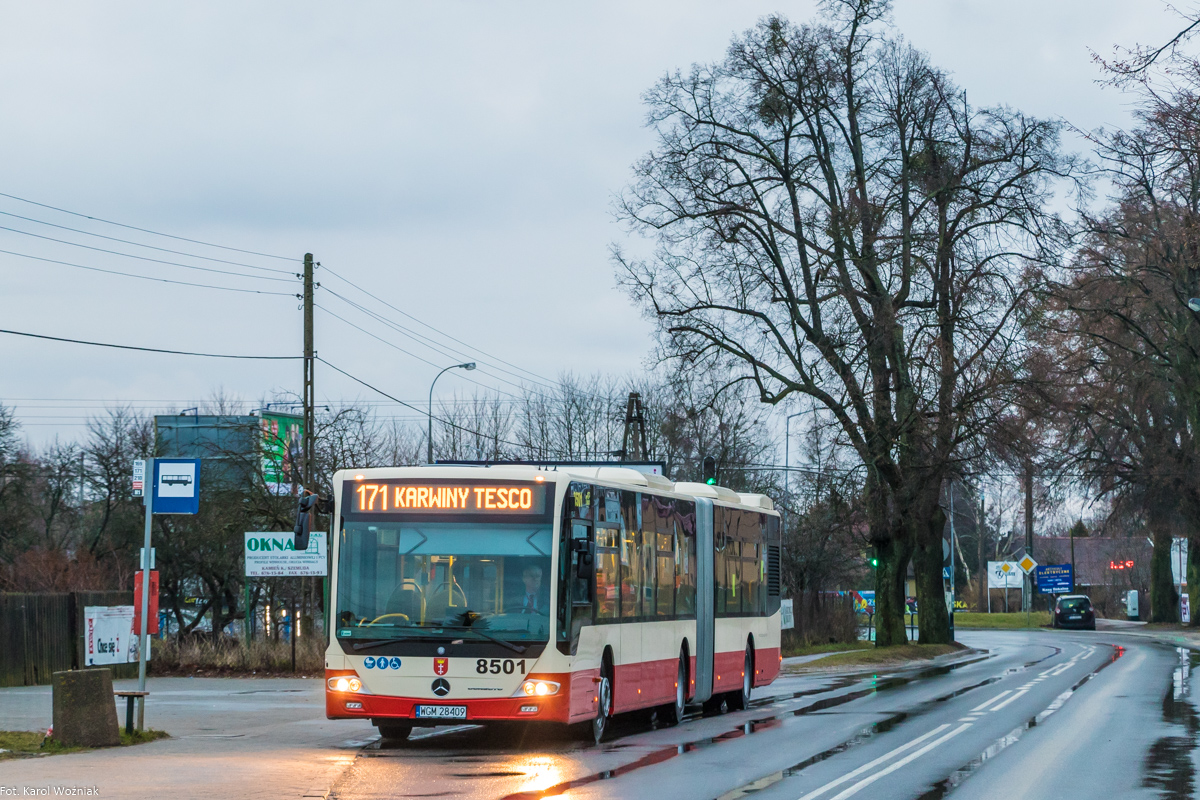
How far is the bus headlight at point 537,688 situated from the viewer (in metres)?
15.3

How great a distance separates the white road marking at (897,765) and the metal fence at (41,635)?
Result: 17.8 metres

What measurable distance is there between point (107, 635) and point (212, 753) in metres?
3.81

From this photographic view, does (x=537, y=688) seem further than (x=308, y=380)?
No

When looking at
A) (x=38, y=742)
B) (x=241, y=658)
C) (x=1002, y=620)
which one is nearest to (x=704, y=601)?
(x=38, y=742)

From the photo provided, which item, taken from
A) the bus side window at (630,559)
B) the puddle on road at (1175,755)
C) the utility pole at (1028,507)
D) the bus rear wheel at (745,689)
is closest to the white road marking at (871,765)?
the puddle on road at (1175,755)

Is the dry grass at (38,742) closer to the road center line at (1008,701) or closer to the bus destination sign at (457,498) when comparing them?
the bus destination sign at (457,498)

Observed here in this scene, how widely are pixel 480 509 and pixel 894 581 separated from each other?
28.1m

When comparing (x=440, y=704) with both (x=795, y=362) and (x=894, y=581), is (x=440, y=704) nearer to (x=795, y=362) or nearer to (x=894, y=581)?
(x=795, y=362)

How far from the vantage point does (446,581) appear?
15.7m

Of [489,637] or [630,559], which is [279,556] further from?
[489,637]

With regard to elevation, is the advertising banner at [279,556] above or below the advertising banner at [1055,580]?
above

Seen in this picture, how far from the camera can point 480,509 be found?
15867 millimetres

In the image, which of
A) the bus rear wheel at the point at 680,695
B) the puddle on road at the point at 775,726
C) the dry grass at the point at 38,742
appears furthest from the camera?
the bus rear wheel at the point at 680,695

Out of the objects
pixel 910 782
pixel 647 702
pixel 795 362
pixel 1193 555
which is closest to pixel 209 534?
pixel 795 362
